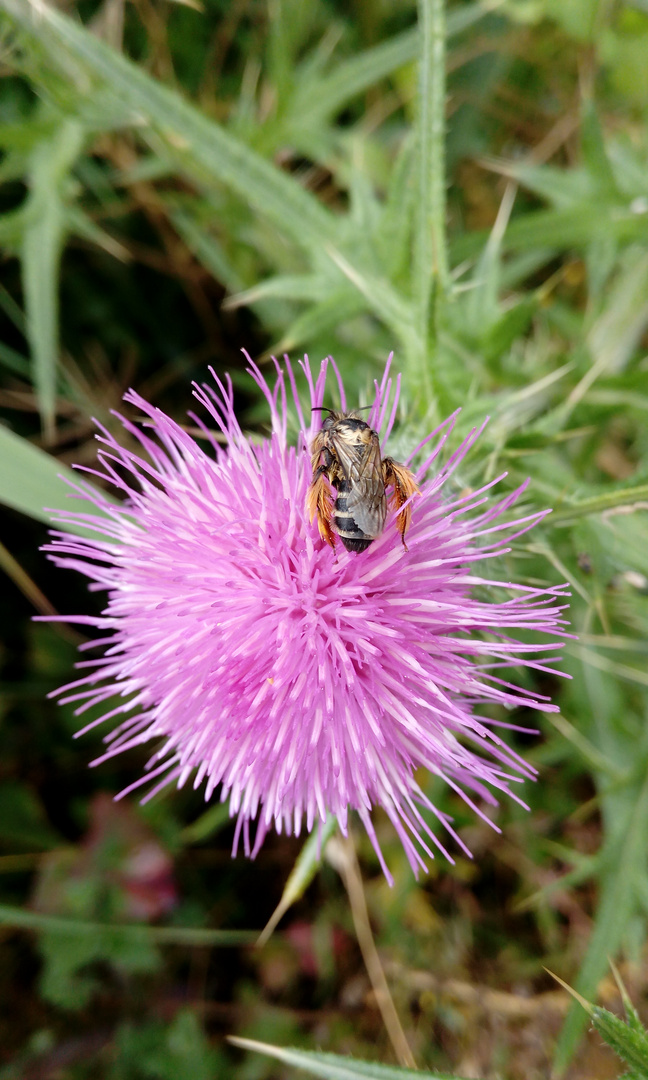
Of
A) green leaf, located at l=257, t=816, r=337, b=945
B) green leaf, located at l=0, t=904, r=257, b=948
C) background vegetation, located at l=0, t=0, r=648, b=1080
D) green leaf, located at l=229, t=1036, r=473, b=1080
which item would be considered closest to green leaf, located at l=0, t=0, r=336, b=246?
background vegetation, located at l=0, t=0, r=648, b=1080

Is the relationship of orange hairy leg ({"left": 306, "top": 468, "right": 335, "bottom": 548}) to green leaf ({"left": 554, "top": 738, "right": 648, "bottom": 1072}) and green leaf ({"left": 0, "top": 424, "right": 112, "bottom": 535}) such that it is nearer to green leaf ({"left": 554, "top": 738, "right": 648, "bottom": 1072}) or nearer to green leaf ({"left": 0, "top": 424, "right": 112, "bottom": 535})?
green leaf ({"left": 0, "top": 424, "right": 112, "bottom": 535})

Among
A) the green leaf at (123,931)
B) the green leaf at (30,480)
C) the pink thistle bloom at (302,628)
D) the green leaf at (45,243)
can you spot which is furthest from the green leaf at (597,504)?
the green leaf at (123,931)

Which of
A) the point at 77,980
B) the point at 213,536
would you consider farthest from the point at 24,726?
the point at 213,536

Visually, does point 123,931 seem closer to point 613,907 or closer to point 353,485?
point 613,907

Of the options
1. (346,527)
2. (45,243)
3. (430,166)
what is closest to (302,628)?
(346,527)

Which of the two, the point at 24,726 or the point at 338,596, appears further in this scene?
the point at 24,726

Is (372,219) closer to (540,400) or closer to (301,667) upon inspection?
(540,400)

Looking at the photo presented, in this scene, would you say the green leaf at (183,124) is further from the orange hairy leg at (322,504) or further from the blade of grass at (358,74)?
the orange hairy leg at (322,504)
